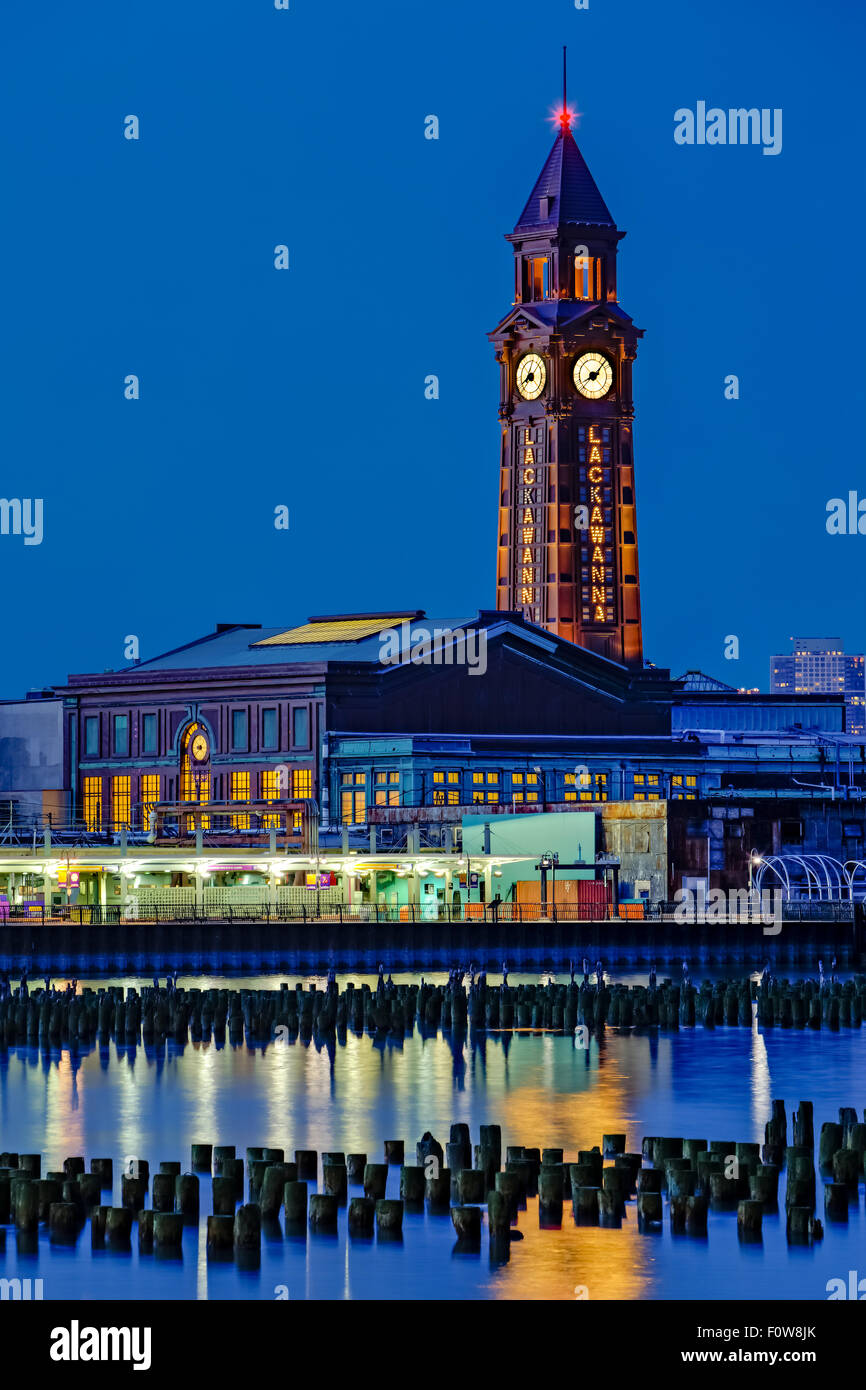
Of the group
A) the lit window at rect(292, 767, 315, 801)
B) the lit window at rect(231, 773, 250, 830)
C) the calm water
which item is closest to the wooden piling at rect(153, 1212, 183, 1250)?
the calm water

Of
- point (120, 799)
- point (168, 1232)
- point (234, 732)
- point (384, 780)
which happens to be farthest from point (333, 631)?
point (168, 1232)

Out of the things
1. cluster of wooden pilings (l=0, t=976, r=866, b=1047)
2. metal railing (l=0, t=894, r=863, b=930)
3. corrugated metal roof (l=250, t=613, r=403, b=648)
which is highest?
corrugated metal roof (l=250, t=613, r=403, b=648)

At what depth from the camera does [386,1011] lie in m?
87.0

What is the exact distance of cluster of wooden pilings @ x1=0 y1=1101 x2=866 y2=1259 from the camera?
46.6 m

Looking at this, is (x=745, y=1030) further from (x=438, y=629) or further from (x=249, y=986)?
(x=438, y=629)

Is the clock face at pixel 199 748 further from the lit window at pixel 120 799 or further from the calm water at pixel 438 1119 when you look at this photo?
the calm water at pixel 438 1119

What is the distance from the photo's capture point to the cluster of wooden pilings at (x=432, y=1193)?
4659cm

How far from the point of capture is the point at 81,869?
131 m

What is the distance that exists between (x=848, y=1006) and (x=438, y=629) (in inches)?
3131

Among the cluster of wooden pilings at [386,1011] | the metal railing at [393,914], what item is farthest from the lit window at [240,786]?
the cluster of wooden pilings at [386,1011]

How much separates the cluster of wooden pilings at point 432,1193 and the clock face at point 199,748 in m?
117

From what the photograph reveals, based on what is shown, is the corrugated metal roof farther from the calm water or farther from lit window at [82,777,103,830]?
the calm water

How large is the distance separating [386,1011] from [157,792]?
3354 inches

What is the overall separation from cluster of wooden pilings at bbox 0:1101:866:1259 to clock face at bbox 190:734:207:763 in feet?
383
